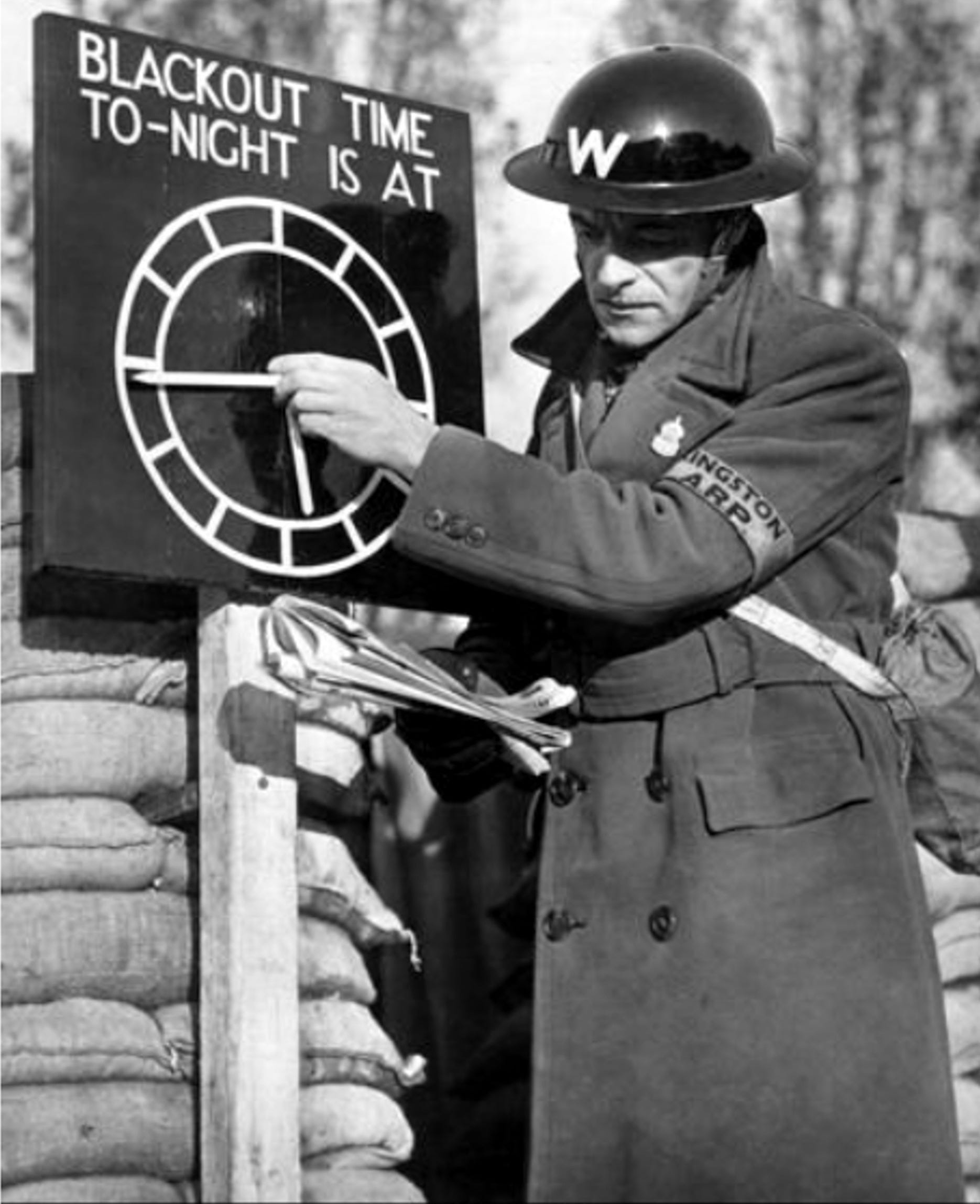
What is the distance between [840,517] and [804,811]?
419 mm

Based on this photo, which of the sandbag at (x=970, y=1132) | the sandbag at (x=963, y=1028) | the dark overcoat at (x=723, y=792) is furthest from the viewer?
the sandbag at (x=963, y=1028)

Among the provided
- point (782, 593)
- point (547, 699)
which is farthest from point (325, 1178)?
point (782, 593)

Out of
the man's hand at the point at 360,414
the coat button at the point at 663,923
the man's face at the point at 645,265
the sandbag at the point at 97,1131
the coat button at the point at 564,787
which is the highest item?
the man's face at the point at 645,265

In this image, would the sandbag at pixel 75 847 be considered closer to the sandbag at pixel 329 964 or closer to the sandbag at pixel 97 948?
the sandbag at pixel 97 948

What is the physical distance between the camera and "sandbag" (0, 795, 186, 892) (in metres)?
4.28

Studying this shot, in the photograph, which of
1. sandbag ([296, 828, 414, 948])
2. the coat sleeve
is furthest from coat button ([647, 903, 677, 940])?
sandbag ([296, 828, 414, 948])

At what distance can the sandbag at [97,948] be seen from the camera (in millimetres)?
4219

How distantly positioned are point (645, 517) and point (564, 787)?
457mm

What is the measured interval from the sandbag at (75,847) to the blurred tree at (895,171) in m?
5.13

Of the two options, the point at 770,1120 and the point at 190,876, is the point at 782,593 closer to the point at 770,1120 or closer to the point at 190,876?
the point at 770,1120

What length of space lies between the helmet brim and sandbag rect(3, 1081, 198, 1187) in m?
1.46

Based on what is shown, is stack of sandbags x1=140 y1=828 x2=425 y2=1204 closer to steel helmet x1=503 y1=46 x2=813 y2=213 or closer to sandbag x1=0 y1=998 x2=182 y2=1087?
sandbag x1=0 y1=998 x2=182 y2=1087

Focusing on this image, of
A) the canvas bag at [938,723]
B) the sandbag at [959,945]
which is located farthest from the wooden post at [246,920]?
the sandbag at [959,945]

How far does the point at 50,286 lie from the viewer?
12.8 ft
